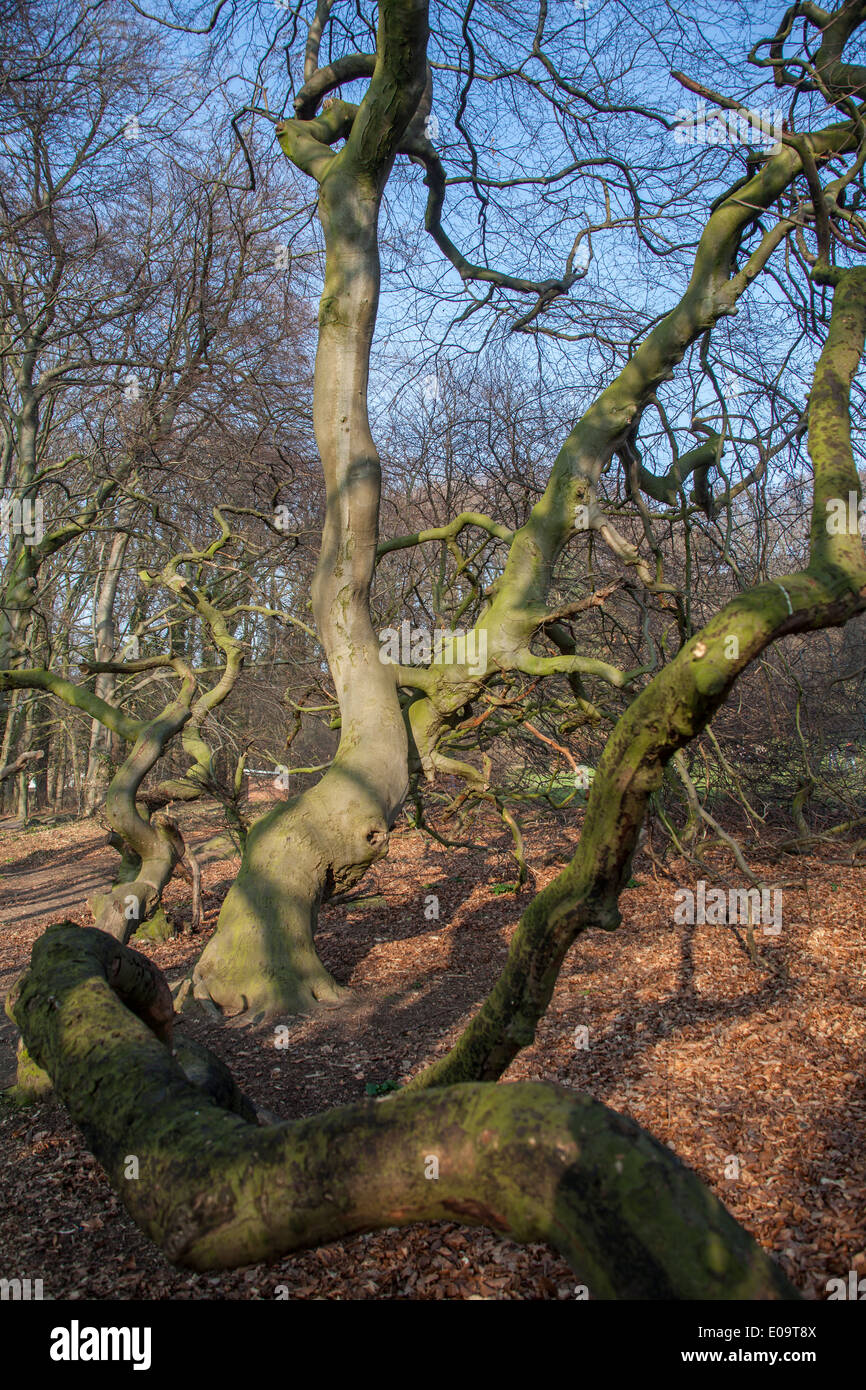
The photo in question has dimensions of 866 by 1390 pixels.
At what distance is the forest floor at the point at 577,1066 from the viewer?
2973 millimetres

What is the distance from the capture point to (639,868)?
32.3ft

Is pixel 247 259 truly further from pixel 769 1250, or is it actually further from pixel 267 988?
pixel 769 1250

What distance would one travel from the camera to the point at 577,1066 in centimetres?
458

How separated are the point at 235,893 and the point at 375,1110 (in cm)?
467

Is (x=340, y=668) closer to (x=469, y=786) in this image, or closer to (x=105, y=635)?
(x=469, y=786)

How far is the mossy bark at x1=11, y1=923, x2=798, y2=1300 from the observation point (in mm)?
1406

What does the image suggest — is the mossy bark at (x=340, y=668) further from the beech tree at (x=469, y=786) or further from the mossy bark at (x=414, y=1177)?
the mossy bark at (x=414, y=1177)

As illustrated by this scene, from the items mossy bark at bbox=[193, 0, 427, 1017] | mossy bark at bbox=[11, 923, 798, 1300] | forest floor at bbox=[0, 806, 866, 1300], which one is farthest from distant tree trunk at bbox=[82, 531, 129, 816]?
mossy bark at bbox=[11, 923, 798, 1300]

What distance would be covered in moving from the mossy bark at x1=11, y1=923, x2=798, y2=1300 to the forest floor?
4.64 feet

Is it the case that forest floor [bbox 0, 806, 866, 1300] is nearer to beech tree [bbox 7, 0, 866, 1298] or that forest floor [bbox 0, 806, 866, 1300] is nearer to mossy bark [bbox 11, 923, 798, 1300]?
beech tree [bbox 7, 0, 866, 1298]

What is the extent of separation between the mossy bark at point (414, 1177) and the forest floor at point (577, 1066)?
1.41 metres

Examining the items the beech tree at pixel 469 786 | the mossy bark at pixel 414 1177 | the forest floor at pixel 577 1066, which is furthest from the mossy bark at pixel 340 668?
the mossy bark at pixel 414 1177

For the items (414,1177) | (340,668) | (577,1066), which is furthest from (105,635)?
(414,1177)
